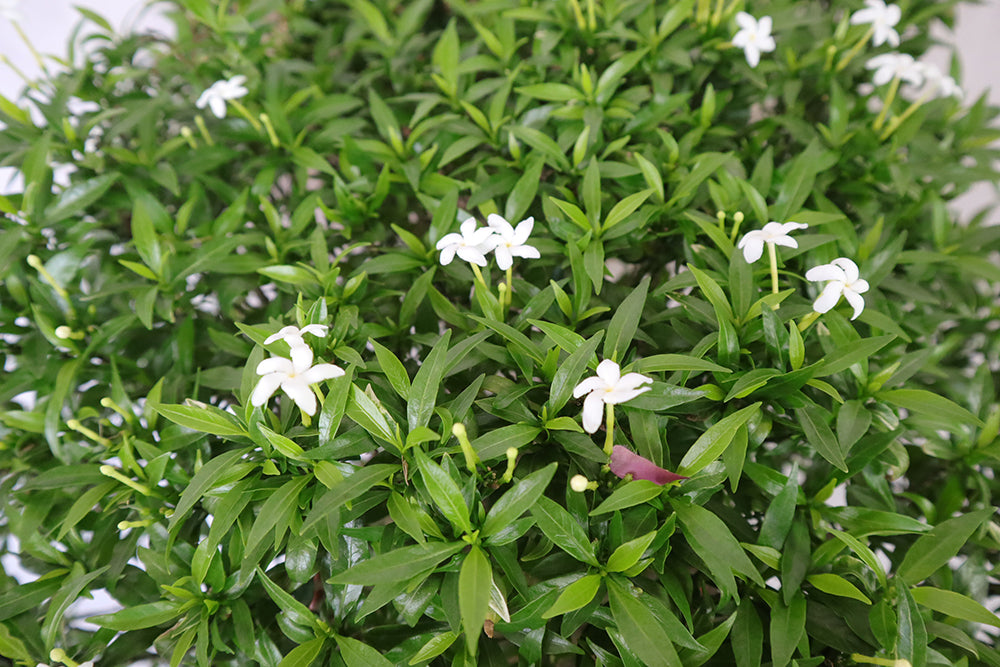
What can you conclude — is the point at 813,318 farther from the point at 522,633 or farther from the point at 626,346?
the point at 522,633

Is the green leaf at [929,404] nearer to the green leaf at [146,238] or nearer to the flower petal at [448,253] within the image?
the flower petal at [448,253]

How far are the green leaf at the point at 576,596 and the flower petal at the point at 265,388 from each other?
1.00ft

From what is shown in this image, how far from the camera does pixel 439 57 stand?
1.03 metres

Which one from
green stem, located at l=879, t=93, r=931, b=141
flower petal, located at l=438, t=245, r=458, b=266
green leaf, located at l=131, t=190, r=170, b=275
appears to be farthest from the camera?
green stem, located at l=879, t=93, r=931, b=141

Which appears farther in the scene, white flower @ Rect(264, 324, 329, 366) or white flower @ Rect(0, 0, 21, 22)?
white flower @ Rect(0, 0, 21, 22)

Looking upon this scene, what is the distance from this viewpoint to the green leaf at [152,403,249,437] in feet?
2.15

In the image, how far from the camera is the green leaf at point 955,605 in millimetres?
602

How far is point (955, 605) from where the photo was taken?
62 cm

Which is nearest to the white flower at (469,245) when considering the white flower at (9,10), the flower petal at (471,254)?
the flower petal at (471,254)

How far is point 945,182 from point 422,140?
0.82m

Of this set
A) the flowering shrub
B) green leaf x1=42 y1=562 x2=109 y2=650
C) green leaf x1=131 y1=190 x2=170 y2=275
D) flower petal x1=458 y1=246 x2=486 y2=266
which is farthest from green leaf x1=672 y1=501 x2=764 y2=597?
green leaf x1=131 y1=190 x2=170 y2=275

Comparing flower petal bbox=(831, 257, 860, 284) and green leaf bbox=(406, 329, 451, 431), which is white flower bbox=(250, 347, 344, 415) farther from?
flower petal bbox=(831, 257, 860, 284)

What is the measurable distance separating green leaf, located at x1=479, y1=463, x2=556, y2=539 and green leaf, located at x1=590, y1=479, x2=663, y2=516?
52mm

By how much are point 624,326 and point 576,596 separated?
264mm
